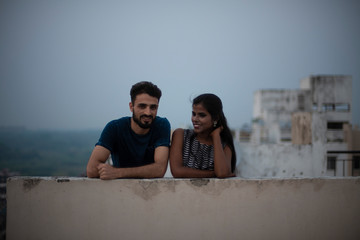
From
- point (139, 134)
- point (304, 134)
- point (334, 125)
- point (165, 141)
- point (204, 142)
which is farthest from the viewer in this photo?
point (334, 125)

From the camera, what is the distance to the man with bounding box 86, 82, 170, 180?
8.87 feet

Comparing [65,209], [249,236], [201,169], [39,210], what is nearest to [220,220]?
[249,236]

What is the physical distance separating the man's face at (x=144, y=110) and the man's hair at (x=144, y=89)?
42mm

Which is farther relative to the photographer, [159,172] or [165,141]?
[165,141]

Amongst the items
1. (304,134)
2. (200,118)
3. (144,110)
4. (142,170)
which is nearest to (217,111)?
(200,118)

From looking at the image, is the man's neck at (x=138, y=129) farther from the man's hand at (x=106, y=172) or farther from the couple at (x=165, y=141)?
the man's hand at (x=106, y=172)

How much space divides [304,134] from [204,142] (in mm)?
6928

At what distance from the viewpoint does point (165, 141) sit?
2.74m

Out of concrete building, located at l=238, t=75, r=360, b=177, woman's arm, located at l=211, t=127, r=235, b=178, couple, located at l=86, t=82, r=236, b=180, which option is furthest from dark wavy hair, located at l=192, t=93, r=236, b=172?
concrete building, located at l=238, t=75, r=360, b=177

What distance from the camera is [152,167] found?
2.48 metres

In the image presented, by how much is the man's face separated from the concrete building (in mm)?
5651

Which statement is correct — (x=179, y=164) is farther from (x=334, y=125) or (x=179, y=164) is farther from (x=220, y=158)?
(x=334, y=125)

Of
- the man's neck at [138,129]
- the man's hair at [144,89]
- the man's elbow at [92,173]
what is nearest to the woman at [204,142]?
the man's neck at [138,129]

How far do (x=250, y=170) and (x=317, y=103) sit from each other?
85.2ft
